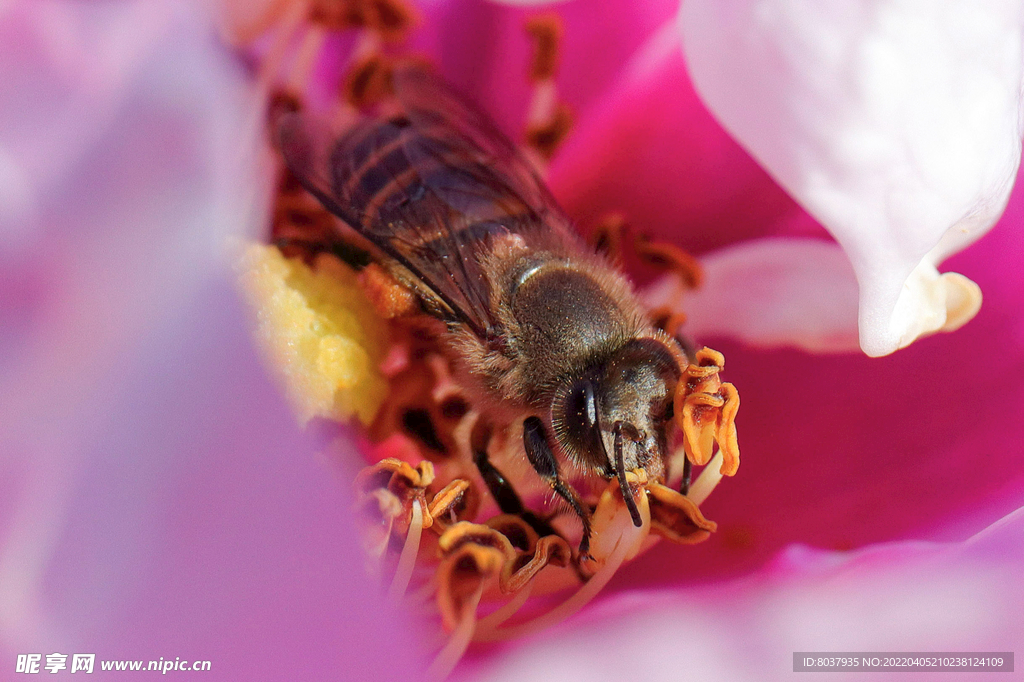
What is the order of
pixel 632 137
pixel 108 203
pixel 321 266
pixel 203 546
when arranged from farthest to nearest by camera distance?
pixel 632 137
pixel 321 266
pixel 108 203
pixel 203 546

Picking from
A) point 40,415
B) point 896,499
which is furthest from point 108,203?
point 896,499

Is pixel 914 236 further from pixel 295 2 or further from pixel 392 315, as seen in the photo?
pixel 295 2

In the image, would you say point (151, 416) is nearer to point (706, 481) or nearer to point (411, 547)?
point (411, 547)

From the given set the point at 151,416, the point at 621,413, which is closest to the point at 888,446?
the point at 621,413

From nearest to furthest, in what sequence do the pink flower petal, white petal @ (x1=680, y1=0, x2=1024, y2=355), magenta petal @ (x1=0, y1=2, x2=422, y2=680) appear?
1. magenta petal @ (x1=0, y1=2, x2=422, y2=680)
2. white petal @ (x1=680, y1=0, x2=1024, y2=355)
3. the pink flower petal

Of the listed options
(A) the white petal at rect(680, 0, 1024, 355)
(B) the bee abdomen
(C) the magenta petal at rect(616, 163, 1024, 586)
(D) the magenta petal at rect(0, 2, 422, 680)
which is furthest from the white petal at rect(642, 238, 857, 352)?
(D) the magenta petal at rect(0, 2, 422, 680)

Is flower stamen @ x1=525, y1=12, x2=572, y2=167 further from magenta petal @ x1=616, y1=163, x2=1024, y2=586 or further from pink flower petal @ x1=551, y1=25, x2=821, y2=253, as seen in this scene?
magenta petal @ x1=616, y1=163, x2=1024, y2=586

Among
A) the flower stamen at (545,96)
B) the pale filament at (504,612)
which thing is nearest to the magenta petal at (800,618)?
the pale filament at (504,612)
